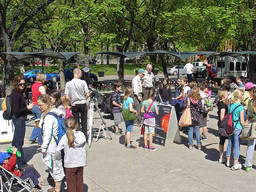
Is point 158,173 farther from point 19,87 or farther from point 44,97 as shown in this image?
point 19,87

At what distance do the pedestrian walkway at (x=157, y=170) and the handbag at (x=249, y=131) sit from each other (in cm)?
79

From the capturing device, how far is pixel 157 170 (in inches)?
256

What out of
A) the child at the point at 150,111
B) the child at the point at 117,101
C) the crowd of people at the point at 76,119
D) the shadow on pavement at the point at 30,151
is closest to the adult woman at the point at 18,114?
the crowd of people at the point at 76,119

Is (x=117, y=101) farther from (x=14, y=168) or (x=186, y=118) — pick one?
(x=14, y=168)

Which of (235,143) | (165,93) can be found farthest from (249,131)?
(165,93)

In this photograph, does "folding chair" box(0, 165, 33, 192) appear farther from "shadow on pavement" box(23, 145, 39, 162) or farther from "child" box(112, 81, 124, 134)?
"child" box(112, 81, 124, 134)

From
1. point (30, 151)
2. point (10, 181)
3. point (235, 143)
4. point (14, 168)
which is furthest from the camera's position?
point (30, 151)

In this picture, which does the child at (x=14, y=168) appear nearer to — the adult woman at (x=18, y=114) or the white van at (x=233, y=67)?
the adult woman at (x=18, y=114)

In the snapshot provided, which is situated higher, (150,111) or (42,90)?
(42,90)

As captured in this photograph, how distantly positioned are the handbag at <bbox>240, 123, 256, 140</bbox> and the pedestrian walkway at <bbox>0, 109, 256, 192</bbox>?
2.58ft

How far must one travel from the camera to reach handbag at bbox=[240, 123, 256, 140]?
20.3 feet

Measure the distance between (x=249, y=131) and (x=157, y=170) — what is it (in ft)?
6.79

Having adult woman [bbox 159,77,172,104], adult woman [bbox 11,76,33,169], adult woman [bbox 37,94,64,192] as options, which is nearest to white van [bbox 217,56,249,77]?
adult woman [bbox 159,77,172,104]

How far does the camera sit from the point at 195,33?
22.3 m
